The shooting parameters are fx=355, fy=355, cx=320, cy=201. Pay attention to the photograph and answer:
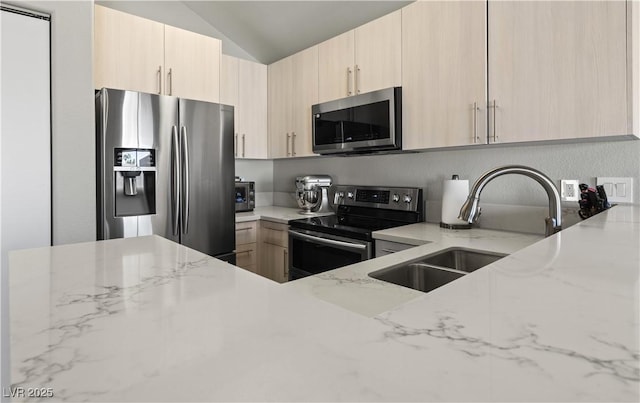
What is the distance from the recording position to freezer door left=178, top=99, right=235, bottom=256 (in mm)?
2297

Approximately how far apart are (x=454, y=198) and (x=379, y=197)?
641mm

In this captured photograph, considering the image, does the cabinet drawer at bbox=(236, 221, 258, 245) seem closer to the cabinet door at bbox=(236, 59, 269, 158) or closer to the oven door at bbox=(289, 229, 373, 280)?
the oven door at bbox=(289, 229, 373, 280)

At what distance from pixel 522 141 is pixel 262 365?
180 centimetres

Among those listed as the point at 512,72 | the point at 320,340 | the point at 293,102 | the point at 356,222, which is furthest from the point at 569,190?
the point at 293,102

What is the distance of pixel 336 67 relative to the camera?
2.59m

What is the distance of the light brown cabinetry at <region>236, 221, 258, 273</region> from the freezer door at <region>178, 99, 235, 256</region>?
0.25 meters

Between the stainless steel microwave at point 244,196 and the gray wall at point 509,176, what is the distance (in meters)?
0.87

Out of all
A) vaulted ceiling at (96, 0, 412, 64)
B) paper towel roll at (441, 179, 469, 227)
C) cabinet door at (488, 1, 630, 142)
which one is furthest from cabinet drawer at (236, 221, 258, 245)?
cabinet door at (488, 1, 630, 142)

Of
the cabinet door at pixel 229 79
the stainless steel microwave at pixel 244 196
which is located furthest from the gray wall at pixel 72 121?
the stainless steel microwave at pixel 244 196

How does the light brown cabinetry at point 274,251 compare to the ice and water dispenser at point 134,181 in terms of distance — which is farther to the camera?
the light brown cabinetry at point 274,251

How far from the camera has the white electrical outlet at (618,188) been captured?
1.65 metres

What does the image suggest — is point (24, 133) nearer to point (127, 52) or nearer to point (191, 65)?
point (127, 52)

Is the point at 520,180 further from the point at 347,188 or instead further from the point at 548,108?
the point at 347,188

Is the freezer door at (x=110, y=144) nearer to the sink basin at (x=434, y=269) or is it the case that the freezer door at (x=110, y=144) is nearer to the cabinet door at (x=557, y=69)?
the sink basin at (x=434, y=269)
